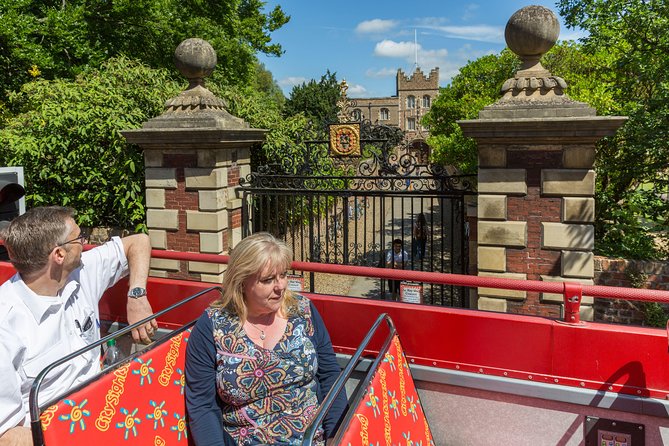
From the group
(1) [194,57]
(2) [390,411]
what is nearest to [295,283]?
(2) [390,411]

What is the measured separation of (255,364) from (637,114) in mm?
7109

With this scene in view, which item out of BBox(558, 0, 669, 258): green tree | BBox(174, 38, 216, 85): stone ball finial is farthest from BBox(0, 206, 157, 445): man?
BBox(558, 0, 669, 258): green tree

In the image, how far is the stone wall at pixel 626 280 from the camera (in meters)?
6.11

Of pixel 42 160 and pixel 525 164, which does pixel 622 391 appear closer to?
pixel 525 164

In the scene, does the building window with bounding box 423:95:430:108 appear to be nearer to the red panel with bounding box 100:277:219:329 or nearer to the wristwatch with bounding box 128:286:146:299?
the red panel with bounding box 100:277:219:329

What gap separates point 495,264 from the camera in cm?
545

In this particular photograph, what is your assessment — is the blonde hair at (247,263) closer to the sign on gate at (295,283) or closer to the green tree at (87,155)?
the sign on gate at (295,283)

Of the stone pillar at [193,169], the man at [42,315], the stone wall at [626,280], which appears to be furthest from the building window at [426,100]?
the man at [42,315]

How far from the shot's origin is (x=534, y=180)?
5.30 meters

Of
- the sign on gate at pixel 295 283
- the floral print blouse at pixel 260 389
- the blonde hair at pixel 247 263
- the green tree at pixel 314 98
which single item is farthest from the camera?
the green tree at pixel 314 98

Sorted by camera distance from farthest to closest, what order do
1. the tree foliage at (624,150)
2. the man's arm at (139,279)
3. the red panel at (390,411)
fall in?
the tree foliage at (624,150)
the man's arm at (139,279)
the red panel at (390,411)

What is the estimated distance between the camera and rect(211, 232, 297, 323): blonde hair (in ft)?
8.65

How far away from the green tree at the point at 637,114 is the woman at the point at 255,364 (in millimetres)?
6437

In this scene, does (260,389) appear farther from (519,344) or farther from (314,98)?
(314,98)
